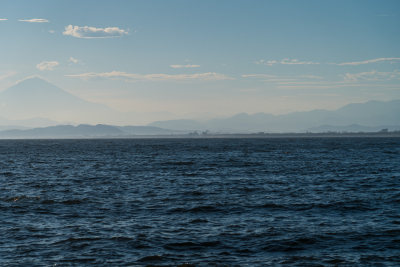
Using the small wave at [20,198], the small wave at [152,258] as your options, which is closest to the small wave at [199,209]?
the small wave at [152,258]

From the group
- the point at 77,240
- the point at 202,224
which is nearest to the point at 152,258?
the point at 77,240

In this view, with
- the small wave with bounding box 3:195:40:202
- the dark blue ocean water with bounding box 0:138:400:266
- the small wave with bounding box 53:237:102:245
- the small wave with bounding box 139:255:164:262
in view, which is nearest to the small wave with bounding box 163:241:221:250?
the dark blue ocean water with bounding box 0:138:400:266

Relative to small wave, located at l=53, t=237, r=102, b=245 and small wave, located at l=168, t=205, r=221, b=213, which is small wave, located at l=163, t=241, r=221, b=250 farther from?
small wave, located at l=168, t=205, r=221, b=213

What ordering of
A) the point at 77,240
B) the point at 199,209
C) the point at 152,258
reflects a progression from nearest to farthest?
the point at 152,258, the point at 77,240, the point at 199,209

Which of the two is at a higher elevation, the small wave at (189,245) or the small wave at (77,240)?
the small wave at (77,240)

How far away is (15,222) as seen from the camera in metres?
23.7

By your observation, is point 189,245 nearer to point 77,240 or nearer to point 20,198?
point 77,240

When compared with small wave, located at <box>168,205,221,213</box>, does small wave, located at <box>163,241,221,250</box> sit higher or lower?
lower

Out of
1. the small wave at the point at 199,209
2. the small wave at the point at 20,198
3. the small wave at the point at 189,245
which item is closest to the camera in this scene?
the small wave at the point at 189,245

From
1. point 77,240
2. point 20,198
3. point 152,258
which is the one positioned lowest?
point 152,258

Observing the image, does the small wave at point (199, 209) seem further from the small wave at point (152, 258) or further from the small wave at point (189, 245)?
the small wave at point (152, 258)

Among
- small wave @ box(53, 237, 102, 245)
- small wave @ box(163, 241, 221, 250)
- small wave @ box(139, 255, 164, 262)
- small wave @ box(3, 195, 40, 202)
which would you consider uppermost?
small wave @ box(3, 195, 40, 202)

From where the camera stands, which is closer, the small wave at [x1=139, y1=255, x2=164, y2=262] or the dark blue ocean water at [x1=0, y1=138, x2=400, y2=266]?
the small wave at [x1=139, y1=255, x2=164, y2=262]

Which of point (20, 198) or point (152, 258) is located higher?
point (20, 198)
